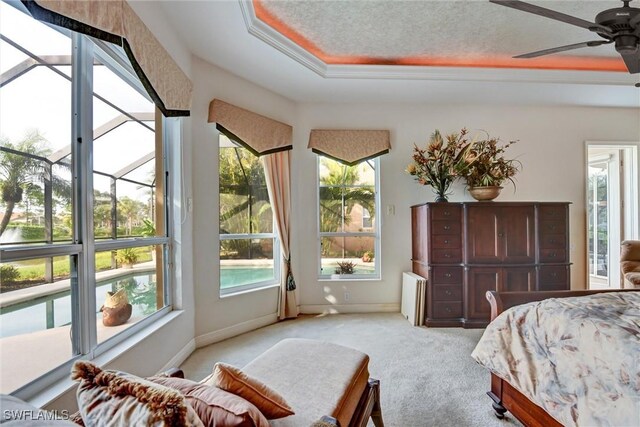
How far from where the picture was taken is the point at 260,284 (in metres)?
3.62

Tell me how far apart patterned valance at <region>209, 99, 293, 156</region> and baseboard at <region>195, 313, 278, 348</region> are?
5.97 feet

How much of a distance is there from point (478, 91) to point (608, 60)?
4.32 feet

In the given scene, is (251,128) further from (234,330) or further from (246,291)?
(234,330)

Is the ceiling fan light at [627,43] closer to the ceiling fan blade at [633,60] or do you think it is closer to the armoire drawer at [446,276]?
the ceiling fan blade at [633,60]

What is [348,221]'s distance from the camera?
4.14 m

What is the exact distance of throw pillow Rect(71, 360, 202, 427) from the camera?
0.67m

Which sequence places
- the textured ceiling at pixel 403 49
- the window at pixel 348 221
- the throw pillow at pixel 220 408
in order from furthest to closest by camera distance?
the window at pixel 348 221 → the textured ceiling at pixel 403 49 → the throw pillow at pixel 220 408

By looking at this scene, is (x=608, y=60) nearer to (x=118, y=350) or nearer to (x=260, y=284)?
(x=260, y=284)

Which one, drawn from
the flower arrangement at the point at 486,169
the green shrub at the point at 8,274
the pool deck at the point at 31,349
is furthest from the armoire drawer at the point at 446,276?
the green shrub at the point at 8,274

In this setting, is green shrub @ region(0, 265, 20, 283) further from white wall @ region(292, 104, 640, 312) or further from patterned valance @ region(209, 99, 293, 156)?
white wall @ region(292, 104, 640, 312)

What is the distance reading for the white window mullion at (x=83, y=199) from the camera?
1644 mm

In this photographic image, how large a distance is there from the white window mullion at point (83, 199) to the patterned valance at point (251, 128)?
4.59ft

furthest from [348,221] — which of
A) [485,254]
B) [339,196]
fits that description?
[485,254]

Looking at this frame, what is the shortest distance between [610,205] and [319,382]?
5.40 meters
